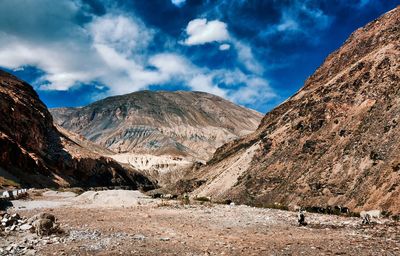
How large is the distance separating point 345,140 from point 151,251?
3110 cm

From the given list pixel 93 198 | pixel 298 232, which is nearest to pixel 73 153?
pixel 93 198

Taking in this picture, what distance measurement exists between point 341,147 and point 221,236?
25.6 meters

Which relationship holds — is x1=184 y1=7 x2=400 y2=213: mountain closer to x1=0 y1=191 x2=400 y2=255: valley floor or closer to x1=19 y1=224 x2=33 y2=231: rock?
x1=0 y1=191 x2=400 y2=255: valley floor

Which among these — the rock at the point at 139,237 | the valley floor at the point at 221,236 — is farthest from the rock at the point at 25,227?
the rock at the point at 139,237

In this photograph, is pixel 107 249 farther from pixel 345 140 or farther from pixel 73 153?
pixel 73 153

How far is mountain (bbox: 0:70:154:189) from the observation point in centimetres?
9938

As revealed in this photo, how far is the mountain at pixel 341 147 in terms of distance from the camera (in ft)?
110

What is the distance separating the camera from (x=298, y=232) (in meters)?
21.4

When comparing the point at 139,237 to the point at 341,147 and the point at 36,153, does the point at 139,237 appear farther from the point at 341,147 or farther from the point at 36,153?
the point at 36,153

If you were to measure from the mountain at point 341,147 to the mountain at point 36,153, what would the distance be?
163ft

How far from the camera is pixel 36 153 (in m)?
120

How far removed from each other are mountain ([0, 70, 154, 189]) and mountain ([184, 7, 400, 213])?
4978 cm

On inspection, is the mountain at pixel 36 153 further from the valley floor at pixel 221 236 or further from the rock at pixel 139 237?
the rock at pixel 139 237

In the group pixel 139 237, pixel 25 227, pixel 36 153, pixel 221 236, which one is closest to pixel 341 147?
pixel 221 236
